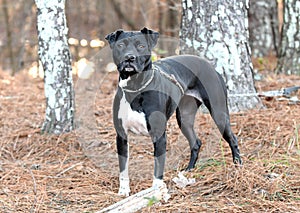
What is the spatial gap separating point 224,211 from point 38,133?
2454mm

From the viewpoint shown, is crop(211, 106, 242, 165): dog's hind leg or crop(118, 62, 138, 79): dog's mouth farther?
crop(211, 106, 242, 165): dog's hind leg

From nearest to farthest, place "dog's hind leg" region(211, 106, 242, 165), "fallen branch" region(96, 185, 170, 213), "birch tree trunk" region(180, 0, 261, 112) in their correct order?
1. "fallen branch" region(96, 185, 170, 213)
2. "dog's hind leg" region(211, 106, 242, 165)
3. "birch tree trunk" region(180, 0, 261, 112)

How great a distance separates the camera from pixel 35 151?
4672 millimetres

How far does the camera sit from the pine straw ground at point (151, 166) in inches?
132

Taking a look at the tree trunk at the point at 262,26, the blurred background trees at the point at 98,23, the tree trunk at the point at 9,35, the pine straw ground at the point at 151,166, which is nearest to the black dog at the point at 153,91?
the pine straw ground at the point at 151,166

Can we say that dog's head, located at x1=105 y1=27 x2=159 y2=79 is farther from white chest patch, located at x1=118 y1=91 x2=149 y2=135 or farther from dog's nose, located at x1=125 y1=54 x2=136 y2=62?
white chest patch, located at x1=118 y1=91 x2=149 y2=135

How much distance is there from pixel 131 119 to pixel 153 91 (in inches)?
9.7

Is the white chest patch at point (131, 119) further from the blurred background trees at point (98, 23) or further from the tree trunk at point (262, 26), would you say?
the tree trunk at point (262, 26)

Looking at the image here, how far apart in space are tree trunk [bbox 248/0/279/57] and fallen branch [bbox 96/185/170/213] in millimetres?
5393

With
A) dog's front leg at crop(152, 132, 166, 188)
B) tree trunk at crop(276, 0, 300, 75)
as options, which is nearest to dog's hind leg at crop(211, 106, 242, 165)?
dog's front leg at crop(152, 132, 166, 188)

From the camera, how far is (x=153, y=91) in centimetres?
349

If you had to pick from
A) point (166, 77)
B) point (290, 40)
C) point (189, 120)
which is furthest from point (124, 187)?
point (290, 40)

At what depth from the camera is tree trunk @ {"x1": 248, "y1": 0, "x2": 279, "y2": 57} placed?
820 cm

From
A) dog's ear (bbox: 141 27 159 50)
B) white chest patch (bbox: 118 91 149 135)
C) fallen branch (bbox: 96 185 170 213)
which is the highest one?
dog's ear (bbox: 141 27 159 50)
